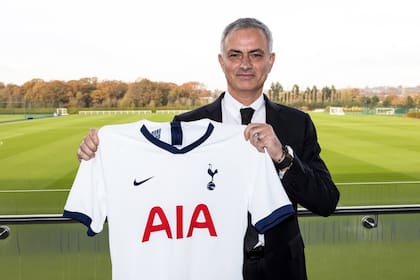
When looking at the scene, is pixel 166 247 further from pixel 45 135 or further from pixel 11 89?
pixel 11 89

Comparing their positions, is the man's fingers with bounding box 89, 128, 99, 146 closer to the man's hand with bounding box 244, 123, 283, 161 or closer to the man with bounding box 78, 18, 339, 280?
the man with bounding box 78, 18, 339, 280

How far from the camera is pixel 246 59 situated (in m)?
1.42

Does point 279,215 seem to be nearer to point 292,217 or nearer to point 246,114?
point 292,217

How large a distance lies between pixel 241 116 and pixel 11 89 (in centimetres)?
3467

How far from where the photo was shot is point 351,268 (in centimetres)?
262

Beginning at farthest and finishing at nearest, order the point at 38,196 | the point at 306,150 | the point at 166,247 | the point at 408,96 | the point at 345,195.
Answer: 1. the point at 408,96
2. the point at 345,195
3. the point at 38,196
4. the point at 306,150
5. the point at 166,247

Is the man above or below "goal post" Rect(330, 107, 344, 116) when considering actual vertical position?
above

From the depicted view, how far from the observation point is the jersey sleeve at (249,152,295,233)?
1.34m

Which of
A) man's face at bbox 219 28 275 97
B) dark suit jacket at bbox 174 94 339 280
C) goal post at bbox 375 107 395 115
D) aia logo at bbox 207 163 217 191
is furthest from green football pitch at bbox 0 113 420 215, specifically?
goal post at bbox 375 107 395 115

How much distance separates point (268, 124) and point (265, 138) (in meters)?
0.12

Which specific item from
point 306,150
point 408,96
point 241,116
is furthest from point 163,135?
point 408,96

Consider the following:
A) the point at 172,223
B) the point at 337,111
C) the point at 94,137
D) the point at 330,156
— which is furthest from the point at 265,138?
the point at 337,111

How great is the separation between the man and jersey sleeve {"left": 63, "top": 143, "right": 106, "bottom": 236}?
0.05 metres

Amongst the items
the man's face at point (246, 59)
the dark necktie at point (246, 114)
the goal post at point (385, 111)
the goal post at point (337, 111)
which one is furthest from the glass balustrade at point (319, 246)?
the goal post at point (385, 111)
